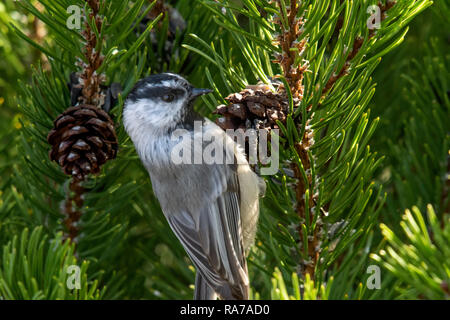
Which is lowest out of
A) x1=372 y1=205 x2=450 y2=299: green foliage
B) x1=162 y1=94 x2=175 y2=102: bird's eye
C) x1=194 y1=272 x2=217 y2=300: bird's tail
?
x1=372 y1=205 x2=450 y2=299: green foliage

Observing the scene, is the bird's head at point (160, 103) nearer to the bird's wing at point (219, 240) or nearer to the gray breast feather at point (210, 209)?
the gray breast feather at point (210, 209)

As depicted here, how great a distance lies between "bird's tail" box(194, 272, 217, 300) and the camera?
3.65ft

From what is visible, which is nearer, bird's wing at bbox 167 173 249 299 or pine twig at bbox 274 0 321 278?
pine twig at bbox 274 0 321 278

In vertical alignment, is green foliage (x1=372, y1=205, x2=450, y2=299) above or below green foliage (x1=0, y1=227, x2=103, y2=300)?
below

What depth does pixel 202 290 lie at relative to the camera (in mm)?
1120

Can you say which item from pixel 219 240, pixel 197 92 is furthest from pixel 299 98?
pixel 219 240

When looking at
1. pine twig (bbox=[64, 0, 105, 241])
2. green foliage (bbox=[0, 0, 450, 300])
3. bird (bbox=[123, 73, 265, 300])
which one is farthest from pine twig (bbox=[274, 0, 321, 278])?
pine twig (bbox=[64, 0, 105, 241])

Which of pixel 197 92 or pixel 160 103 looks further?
pixel 160 103

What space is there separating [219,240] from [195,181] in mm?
156

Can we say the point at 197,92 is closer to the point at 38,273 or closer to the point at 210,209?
the point at 210,209

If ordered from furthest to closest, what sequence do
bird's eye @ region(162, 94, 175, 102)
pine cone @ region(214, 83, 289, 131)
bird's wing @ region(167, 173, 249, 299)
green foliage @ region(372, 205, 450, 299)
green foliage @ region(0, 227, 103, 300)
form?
1. bird's eye @ region(162, 94, 175, 102)
2. bird's wing @ region(167, 173, 249, 299)
3. pine cone @ region(214, 83, 289, 131)
4. green foliage @ region(0, 227, 103, 300)
5. green foliage @ region(372, 205, 450, 299)

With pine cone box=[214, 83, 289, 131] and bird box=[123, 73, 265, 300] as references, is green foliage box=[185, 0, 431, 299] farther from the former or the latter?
bird box=[123, 73, 265, 300]
